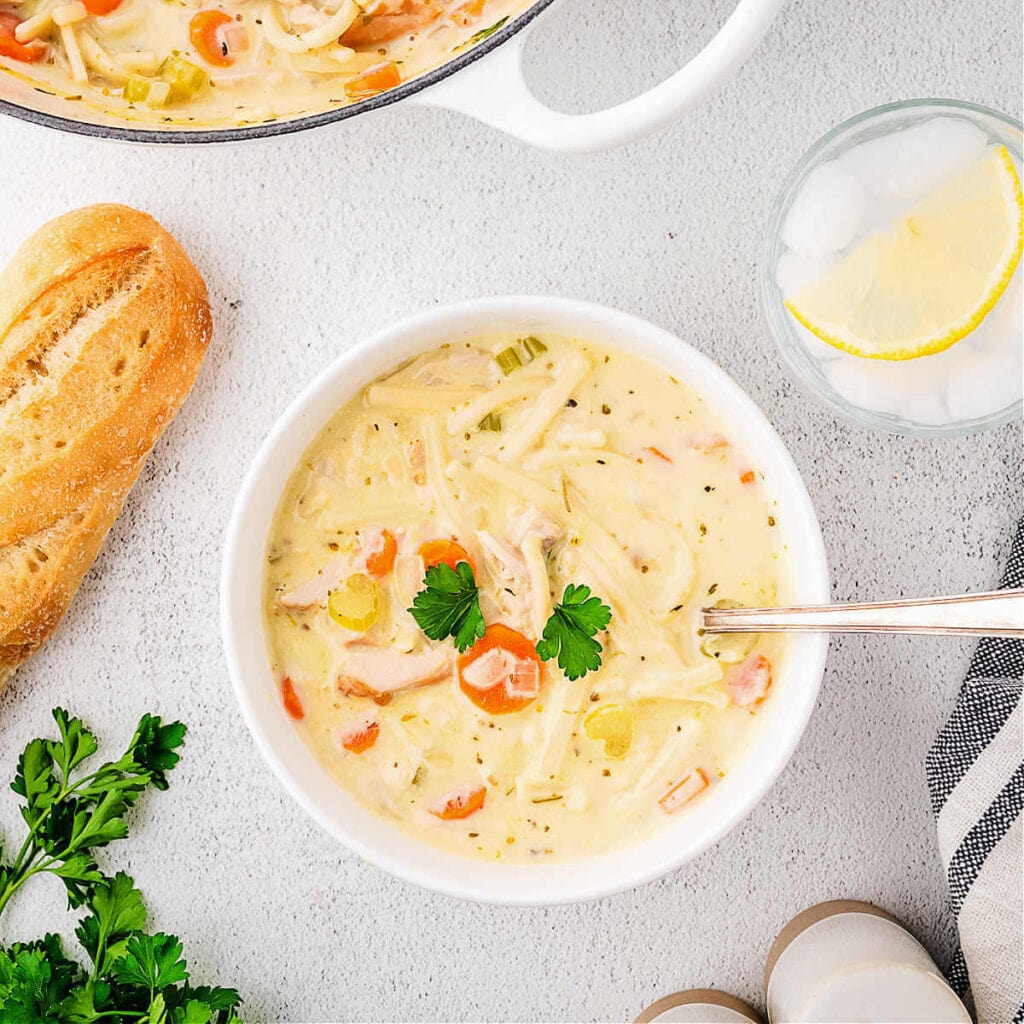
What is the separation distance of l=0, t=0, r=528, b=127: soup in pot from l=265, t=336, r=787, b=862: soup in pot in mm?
453

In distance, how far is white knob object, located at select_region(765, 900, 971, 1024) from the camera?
197cm

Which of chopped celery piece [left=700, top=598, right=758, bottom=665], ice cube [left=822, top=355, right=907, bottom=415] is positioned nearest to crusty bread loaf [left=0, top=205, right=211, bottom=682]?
chopped celery piece [left=700, top=598, right=758, bottom=665]

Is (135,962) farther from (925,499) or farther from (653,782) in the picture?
(925,499)

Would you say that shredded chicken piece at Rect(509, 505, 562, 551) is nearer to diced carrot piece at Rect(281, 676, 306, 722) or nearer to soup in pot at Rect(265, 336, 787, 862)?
soup in pot at Rect(265, 336, 787, 862)

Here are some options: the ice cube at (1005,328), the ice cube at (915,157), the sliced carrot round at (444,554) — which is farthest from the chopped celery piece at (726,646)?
the ice cube at (915,157)

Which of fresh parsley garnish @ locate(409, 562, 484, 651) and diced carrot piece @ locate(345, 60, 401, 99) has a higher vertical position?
diced carrot piece @ locate(345, 60, 401, 99)

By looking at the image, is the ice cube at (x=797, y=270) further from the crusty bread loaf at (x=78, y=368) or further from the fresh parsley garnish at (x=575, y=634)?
the crusty bread loaf at (x=78, y=368)

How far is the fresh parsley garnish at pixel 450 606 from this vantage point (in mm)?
1761

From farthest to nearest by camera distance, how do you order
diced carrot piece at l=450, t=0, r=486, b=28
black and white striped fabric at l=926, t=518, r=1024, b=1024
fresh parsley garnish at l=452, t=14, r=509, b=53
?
black and white striped fabric at l=926, t=518, r=1024, b=1024, diced carrot piece at l=450, t=0, r=486, b=28, fresh parsley garnish at l=452, t=14, r=509, b=53

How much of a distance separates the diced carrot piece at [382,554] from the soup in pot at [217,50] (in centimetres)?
66

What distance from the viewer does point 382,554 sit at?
5.99 ft

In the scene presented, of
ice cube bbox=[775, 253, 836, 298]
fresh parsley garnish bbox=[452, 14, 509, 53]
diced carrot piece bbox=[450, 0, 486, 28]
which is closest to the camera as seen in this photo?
fresh parsley garnish bbox=[452, 14, 509, 53]

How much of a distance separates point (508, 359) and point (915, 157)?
2.45 feet

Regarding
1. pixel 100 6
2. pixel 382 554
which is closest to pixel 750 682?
pixel 382 554
